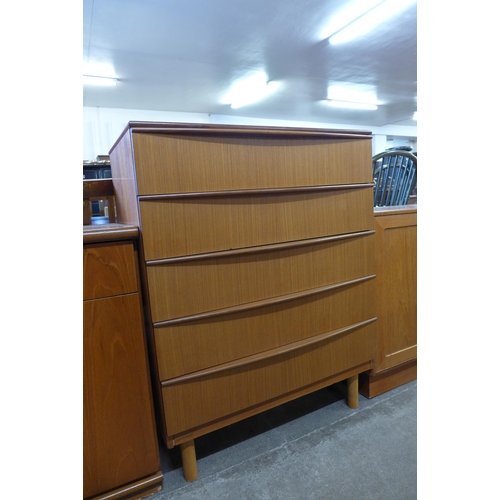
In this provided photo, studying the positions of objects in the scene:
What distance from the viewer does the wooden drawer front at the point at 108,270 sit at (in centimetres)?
90

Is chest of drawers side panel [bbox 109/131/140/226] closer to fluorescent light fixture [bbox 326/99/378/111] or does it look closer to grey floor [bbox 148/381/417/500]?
grey floor [bbox 148/381/417/500]

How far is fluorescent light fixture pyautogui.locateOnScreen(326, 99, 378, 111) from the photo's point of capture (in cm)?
703

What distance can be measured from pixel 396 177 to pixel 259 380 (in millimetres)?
1381

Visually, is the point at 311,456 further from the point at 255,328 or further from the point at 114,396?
the point at 114,396

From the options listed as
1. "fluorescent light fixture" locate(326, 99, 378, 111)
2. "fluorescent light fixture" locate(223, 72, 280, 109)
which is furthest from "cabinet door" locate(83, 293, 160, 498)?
"fluorescent light fixture" locate(326, 99, 378, 111)

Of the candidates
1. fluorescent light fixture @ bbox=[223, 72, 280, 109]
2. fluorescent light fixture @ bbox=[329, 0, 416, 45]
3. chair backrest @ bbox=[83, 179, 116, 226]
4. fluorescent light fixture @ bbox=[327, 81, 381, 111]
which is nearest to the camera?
chair backrest @ bbox=[83, 179, 116, 226]

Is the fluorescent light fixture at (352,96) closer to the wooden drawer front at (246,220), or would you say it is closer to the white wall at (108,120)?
the white wall at (108,120)

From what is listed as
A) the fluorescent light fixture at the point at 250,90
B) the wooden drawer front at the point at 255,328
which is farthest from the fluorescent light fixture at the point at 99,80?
the wooden drawer front at the point at 255,328

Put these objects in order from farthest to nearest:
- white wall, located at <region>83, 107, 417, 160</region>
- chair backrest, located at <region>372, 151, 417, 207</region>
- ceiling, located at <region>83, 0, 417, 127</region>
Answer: white wall, located at <region>83, 107, 417, 160</region> < ceiling, located at <region>83, 0, 417, 127</region> < chair backrest, located at <region>372, 151, 417, 207</region>

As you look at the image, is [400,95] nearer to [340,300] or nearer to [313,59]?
[313,59]

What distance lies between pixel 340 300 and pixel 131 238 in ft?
2.67
